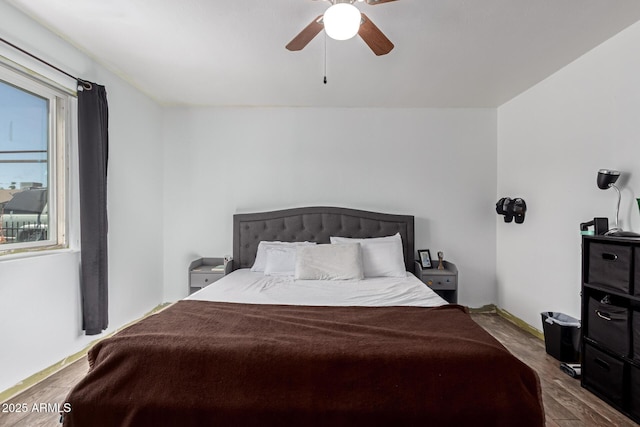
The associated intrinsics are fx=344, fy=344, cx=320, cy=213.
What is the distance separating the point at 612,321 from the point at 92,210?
3.76 meters

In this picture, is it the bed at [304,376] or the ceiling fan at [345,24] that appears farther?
the ceiling fan at [345,24]

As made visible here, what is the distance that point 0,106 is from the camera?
2.26 m

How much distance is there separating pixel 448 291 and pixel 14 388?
3744 millimetres

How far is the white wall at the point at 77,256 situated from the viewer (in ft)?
7.27

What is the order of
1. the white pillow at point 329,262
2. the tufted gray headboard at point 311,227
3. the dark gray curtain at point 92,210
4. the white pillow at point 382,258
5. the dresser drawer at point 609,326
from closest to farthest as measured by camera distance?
the dresser drawer at point 609,326
the dark gray curtain at point 92,210
the white pillow at point 329,262
the white pillow at point 382,258
the tufted gray headboard at point 311,227

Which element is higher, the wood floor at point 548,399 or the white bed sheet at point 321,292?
the white bed sheet at point 321,292

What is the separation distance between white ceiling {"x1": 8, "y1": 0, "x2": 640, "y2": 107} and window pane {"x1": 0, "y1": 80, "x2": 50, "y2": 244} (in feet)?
1.93

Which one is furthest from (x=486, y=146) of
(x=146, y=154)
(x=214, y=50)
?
(x=146, y=154)

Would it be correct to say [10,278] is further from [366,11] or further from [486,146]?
[486,146]

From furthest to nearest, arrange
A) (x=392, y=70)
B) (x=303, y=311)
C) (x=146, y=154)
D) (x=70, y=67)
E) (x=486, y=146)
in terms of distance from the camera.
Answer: (x=486, y=146)
(x=146, y=154)
(x=392, y=70)
(x=70, y=67)
(x=303, y=311)

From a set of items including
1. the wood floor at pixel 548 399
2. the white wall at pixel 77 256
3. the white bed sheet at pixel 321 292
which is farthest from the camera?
the white bed sheet at pixel 321 292

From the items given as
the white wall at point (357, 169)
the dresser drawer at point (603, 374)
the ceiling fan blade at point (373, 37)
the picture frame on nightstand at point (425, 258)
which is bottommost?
the dresser drawer at point (603, 374)

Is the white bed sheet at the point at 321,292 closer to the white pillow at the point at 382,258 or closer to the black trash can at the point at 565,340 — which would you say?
the white pillow at the point at 382,258

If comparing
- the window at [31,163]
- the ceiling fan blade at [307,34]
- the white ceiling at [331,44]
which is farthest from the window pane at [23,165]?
the ceiling fan blade at [307,34]
